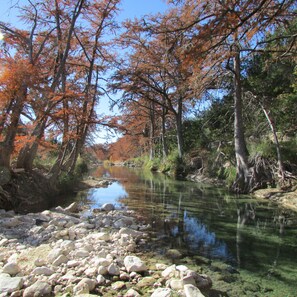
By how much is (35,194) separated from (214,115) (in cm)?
1326

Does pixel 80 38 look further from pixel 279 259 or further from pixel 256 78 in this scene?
pixel 279 259

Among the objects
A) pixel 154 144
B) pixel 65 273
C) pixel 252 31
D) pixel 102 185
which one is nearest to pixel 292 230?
pixel 252 31

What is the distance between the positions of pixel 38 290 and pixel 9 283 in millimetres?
393

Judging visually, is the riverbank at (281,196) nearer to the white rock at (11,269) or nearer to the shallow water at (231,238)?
the shallow water at (231,238)

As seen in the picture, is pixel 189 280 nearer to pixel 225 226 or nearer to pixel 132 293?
pixel 132 293

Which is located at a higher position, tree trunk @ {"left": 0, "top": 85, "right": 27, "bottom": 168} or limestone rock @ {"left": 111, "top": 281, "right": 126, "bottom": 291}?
tree trunk @ {"left": 0, "top": 85, "right": 27, "bottom": 168}

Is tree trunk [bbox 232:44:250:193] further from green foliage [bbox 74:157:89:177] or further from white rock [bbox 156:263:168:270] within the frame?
white rock [bbox 156:263:168:270]

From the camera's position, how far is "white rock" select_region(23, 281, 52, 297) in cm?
353

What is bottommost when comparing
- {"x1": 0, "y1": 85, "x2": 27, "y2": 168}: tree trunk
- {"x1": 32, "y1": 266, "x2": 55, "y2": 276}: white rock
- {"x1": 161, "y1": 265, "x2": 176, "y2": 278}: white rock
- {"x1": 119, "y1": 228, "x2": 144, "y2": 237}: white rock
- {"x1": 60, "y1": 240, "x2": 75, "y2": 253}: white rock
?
{"x1": 32, "y1": 266, "x2": 55, "y2": 276}: white rock

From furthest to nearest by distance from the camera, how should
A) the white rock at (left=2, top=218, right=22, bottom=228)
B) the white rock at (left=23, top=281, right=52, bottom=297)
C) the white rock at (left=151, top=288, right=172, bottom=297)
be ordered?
the white rock at (left=2, top=218, right=22, bottom=228) → the white rock at (left=23, top=281, right=52, bottom=297) → the white rock at (left=151, top=288, right=172, bottom=297)

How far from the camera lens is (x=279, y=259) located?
499cm

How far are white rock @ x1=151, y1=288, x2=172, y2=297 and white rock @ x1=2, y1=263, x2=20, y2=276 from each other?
6.25 feet

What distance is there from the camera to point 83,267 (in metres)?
4.22

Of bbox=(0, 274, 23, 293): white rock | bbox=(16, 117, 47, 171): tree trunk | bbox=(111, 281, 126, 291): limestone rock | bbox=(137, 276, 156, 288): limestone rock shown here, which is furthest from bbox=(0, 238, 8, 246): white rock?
bbox=(16, 117, 47, 171): tree trunk
